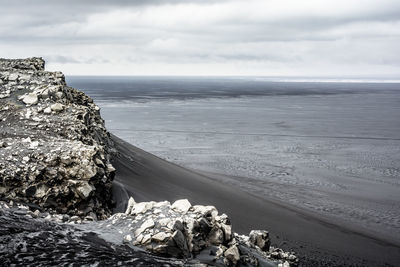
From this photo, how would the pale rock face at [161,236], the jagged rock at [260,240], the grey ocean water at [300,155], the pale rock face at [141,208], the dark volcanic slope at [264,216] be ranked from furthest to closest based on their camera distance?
the grey ocean water at [300,155]
the dark volcanic slope at [264,216]
the jagged rock at [260,240]
the pale rock face at [141,208]
the pale rock face at [161,236]

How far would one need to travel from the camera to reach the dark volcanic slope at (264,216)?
58.6 feet

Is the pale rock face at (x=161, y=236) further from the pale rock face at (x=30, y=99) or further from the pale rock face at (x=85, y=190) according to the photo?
the pale rock face at (x=30, y=99)

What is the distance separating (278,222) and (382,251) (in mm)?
4944

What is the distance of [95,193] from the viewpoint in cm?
1397

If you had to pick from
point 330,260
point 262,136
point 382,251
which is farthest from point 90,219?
point 262,136

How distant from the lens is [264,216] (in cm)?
2123

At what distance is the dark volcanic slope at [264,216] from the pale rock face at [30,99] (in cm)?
508

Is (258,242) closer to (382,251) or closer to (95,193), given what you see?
(95,193)

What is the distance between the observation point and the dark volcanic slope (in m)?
17.9

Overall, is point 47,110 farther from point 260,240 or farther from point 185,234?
point 260,240

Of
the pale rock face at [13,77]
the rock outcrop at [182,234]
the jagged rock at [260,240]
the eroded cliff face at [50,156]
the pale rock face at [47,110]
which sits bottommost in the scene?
the jagged rock at [260,240]

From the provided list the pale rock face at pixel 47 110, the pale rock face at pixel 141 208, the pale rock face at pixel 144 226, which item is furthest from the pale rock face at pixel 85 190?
the pale rock face at pixel 47 110

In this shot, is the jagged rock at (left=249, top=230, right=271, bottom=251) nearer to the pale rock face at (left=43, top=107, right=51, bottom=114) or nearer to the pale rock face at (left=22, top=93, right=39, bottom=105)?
the pale rock face at (left=43, top=107, right=51, bottom=114)

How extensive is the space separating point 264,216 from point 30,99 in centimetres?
1274
